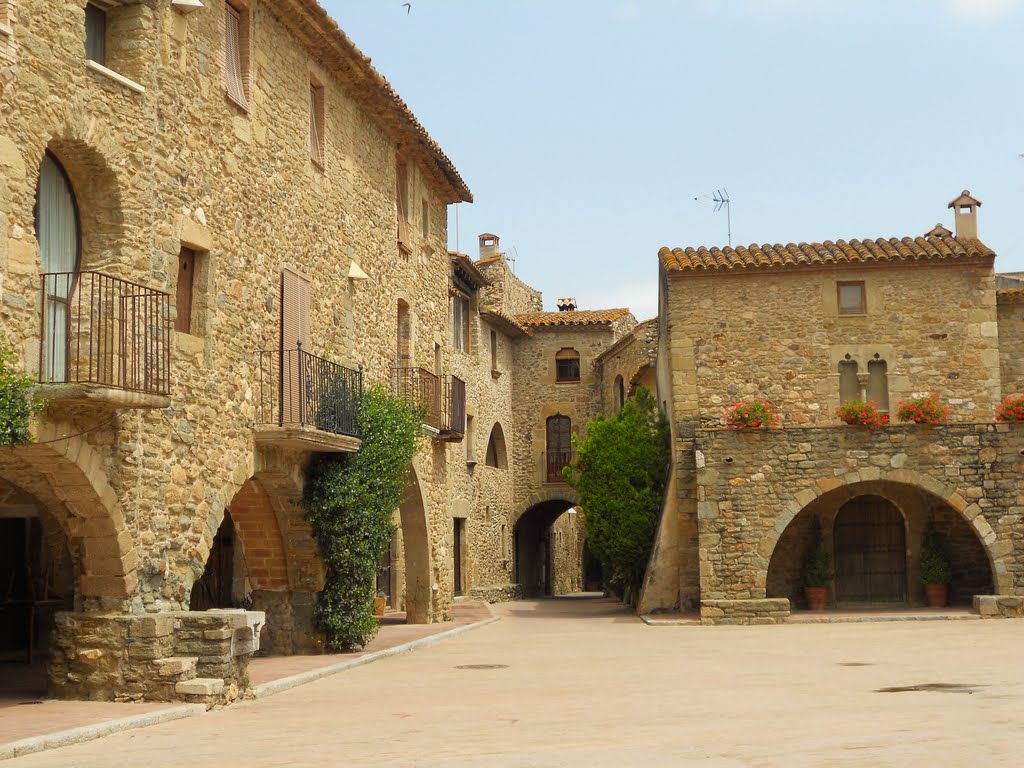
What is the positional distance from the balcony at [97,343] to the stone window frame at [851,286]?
17.2 metres

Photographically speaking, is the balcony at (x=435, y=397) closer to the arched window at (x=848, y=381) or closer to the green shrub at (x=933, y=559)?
the arched window at (x=848, y=381)

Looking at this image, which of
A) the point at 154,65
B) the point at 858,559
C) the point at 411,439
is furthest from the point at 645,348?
the point at 154,65

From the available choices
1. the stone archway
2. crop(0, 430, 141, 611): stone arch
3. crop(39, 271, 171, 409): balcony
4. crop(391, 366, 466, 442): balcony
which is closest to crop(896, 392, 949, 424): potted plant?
the stone archway

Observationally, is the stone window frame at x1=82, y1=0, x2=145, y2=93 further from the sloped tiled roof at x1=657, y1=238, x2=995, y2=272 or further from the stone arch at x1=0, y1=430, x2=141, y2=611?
the sloped tiled roof at x1=657, y1=238, x2=995, y2=272

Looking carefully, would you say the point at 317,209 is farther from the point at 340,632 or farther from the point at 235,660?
the point at 235,660

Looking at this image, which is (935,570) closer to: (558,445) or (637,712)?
(637,712)

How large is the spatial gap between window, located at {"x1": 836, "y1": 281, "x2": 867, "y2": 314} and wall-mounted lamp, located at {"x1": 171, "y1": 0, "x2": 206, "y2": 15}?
53.5ft

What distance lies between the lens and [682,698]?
11.9 metres

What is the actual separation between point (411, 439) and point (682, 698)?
826 cm

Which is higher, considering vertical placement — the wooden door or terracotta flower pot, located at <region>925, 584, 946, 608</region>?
the wooden door

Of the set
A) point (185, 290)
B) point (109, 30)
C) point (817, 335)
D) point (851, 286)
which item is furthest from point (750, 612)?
point (109, 30)

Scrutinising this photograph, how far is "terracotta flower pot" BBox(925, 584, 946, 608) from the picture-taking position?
24.8 meters

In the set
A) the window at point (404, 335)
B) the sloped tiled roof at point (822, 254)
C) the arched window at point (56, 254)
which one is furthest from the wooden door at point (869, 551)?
the arched window at point (56, 254)

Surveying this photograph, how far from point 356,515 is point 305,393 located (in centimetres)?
215
